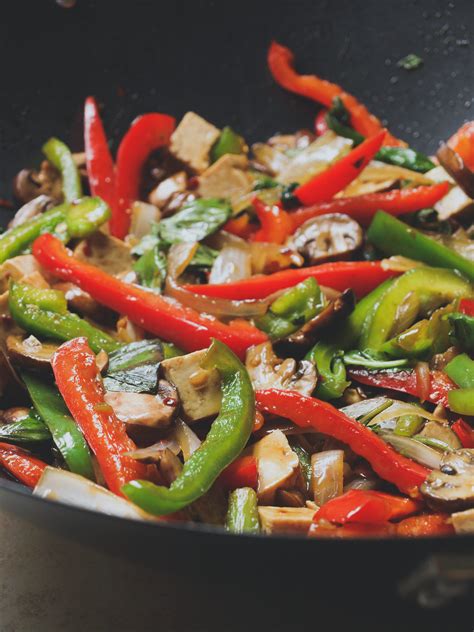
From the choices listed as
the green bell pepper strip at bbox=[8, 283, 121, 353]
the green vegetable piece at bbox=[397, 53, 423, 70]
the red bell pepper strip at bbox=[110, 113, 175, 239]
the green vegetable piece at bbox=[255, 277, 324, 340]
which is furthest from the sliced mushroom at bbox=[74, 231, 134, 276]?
the green vegetable piece at bbox=[397, 53, 423, 70]

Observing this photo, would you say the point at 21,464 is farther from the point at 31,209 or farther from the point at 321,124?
the point at 321,124

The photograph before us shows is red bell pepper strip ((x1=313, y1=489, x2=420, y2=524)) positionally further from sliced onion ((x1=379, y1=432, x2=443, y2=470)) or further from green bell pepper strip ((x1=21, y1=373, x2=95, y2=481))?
green bell pepper strip ((x1=21, y1=373, x2=95, y2=481))

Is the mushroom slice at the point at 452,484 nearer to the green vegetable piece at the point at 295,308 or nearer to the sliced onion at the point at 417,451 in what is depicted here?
the sliced onion at the point at 417,451

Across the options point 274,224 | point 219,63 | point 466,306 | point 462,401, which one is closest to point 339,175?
point 274,224

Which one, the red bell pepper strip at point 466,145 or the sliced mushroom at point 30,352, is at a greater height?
the red bell pepper strip at point 466,145

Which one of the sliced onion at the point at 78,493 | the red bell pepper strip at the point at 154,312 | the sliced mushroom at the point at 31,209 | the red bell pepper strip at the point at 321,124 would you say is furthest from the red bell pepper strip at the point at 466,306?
the sliced mushroom at the point at 31,209

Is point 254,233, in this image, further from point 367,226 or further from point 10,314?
point 10,314

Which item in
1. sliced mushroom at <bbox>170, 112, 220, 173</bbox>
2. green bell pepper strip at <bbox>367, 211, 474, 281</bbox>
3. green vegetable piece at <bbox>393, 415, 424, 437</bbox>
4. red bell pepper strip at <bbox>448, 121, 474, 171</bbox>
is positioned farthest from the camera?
sliced mushroom at <bbox>170, 112, 220, 173</bbox>
